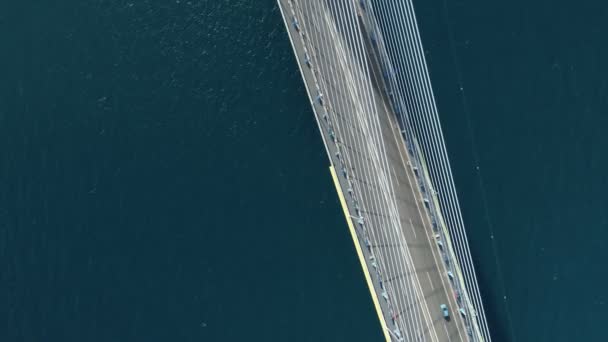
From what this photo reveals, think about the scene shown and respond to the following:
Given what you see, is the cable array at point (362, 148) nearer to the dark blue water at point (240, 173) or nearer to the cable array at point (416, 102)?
the cable array at point (416, 102)

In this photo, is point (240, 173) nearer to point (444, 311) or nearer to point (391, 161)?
point (391, 161)

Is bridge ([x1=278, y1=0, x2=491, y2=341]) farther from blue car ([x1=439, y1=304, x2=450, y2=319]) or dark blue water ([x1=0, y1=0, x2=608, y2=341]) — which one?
dark blue water ([x1=0, y1=0, x2=608, y2=341])

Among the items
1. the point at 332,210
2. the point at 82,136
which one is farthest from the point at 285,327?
the point at 82,136

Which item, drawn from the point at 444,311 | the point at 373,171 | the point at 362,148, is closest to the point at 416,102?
the point at 362,148

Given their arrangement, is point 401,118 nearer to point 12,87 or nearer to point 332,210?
point 332,210

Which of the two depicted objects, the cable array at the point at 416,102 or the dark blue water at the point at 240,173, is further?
the dark blue water at the point at 240,173

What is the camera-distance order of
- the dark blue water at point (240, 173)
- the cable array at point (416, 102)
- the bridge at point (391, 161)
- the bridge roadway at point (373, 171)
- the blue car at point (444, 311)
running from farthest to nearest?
the dark blue water at point (240, 173) < the cable array at point (416, 102) < the blue car at point (444, 311) < the bridge at point (391, 161) < the bridge roadway at point (373, 171)

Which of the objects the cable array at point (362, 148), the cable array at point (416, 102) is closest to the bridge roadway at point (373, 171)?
the cable array at point (362, 148)

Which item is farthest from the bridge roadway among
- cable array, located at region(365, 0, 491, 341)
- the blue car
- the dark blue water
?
the dark blue water
